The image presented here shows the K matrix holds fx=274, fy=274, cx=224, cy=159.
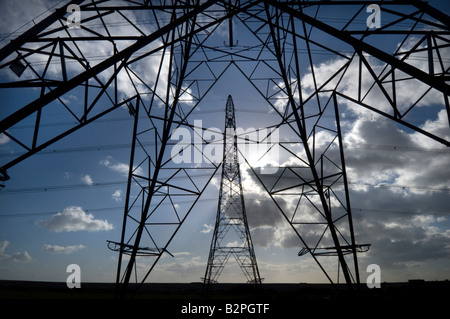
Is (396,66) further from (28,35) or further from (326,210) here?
(28,35)

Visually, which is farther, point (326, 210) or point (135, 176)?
point (135, 176)

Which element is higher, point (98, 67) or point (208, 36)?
point (208, 36)

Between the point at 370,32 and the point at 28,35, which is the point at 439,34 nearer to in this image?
the point at 370,32
